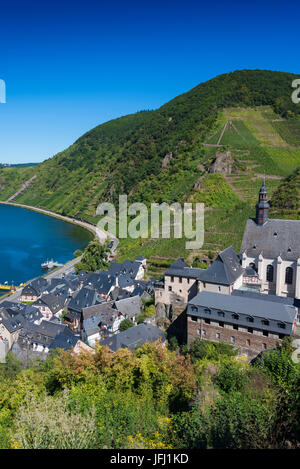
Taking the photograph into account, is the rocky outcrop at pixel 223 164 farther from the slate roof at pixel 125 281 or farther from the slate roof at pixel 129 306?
the slate roof at pixel 129 306

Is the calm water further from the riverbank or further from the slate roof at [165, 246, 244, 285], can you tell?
the slate roof at [165, 246, 244, 285]

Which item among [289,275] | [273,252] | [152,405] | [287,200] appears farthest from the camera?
[287,200]

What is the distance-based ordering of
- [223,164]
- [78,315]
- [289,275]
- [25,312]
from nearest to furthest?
[289,275] < [78,315] < [25,312] < [223,164]

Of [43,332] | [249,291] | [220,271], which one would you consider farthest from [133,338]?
[43,332]

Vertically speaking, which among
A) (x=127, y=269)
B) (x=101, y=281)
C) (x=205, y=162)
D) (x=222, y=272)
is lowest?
(x=101, y=281)

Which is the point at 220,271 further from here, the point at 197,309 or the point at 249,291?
the point at 197,309
